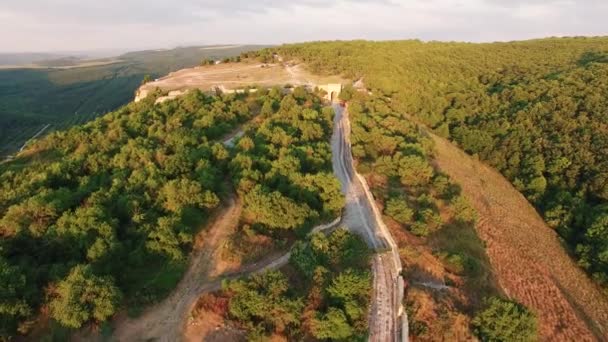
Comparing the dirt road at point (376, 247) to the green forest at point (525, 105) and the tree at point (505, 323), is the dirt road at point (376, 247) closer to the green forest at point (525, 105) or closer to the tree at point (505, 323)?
the tree at point (505, 323)

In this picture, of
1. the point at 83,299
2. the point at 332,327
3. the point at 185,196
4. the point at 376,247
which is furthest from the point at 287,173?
the point at 83,299

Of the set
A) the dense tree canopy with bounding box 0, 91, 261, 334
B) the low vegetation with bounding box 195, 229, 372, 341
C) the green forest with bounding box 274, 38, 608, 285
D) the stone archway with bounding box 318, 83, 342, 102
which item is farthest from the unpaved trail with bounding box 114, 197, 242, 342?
the stone archway with bounding box 318, 83, 342, 102

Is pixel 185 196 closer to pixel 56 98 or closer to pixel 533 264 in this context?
pixel 533 264

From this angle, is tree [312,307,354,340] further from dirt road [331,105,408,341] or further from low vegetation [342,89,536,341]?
low vegetation [342,89,536,341]

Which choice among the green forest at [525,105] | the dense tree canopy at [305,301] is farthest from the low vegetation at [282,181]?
the green forest at [525,105]

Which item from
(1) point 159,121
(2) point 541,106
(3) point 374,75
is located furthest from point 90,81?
(2) point 541,106
